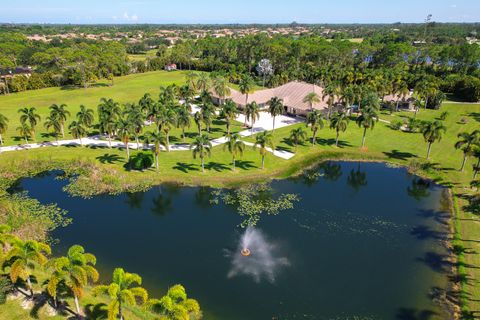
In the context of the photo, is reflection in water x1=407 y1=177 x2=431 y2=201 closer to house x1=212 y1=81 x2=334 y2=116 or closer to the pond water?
the pond water

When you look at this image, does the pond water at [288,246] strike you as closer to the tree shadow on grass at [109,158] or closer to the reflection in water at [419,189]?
the reflection in water at [419,189]

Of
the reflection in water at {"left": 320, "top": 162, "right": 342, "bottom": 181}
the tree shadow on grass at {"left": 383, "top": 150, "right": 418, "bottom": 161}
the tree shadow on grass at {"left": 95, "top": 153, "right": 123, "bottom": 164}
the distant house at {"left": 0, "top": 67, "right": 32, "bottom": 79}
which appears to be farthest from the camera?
the distant house at {"left": 0, "top": 67, "right": 32, "bottom": 79}

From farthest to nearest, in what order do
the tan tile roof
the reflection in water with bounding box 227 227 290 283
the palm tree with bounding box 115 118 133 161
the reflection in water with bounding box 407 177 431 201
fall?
the tan tile roof, the palm tree with bounding box 115 118 133 161, the reflection in water with bounding box 407 177 431 201, the reflection in water with bounding box 227 227 290 283

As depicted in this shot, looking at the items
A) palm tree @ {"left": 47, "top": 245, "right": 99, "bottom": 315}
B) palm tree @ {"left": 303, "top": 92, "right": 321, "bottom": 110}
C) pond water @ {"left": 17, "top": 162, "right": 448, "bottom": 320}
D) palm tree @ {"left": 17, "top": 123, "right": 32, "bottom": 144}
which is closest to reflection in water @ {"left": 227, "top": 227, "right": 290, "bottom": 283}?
pond water @ {"left": 17, "top": 162, "right": 448, "bottom": 320}

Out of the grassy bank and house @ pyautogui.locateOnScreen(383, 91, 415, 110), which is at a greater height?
house @ pyautogui.locateOnScreen(383, 91, 415, 110)

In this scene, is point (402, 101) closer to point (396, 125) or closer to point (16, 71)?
point (396, 125)

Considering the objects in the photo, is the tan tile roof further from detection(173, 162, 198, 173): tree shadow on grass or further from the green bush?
the green bush

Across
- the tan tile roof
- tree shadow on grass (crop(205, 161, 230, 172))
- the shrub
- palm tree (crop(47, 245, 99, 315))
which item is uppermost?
the tan tile roof

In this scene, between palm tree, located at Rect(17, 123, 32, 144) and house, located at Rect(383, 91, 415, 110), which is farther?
house, located at Rect(383, 91, 415, 110)
